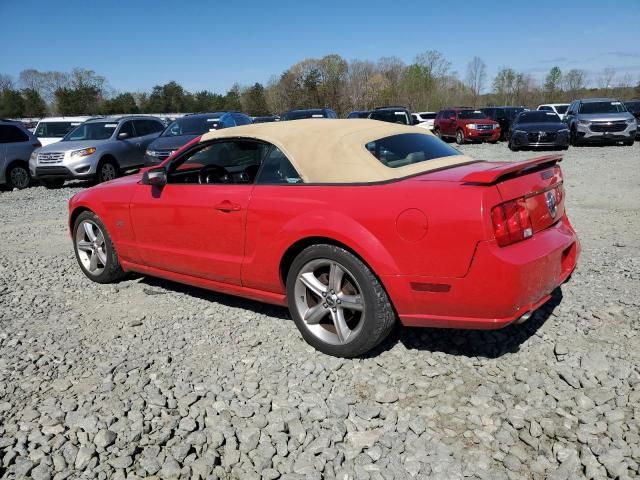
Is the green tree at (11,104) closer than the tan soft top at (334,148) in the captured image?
No

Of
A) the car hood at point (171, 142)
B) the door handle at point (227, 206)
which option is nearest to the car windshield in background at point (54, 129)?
the car hood at point (171, 142)

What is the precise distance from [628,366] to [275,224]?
240 centimetres

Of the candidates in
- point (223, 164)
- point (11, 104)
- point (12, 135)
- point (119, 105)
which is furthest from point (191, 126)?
point (11, 104)

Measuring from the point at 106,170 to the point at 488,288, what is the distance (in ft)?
41.7

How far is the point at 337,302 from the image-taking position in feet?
11.8

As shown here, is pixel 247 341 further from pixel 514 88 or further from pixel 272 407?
pixel 514 88

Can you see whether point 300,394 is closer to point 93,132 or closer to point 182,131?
point 182,131

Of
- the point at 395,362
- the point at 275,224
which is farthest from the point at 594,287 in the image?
the point at 275,224

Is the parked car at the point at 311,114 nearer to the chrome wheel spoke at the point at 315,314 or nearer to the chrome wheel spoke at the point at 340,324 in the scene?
the chrome wheel spoke at the point at 315,314

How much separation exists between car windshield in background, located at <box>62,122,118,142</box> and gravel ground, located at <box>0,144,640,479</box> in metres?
10.4

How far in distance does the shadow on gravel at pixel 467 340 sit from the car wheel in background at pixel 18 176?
1363 centimetres

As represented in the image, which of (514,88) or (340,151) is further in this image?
(514,88)

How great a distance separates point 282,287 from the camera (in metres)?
3.91

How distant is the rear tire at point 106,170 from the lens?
13.7 meters
